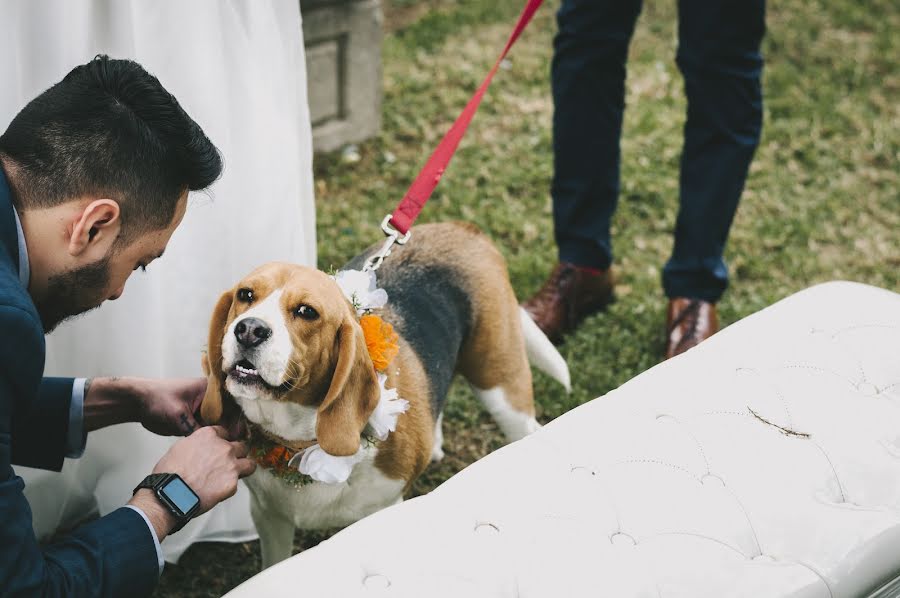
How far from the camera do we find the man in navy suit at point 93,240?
1.70 metres

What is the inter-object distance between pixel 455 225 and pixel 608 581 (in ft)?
5.71

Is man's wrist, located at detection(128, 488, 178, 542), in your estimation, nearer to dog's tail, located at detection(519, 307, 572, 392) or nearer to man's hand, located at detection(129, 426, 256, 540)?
man's hand, located at detection(129, 426, 256, 540)

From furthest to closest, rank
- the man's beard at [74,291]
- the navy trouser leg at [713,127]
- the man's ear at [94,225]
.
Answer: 1. the navy trouser leg at [713,127]
2. the man's beard at [74,291]
3. the man's ear at [94,225]

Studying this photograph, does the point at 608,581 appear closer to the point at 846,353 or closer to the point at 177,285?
the point at 846,353

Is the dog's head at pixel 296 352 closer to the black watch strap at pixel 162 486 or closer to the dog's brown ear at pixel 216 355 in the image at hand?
the dog's brown ear at pixel 216 355

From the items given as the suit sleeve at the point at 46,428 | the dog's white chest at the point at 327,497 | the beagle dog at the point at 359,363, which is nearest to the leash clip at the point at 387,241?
the beagle dog at the point at 359,363

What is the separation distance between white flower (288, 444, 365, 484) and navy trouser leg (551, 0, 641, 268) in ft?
6.83

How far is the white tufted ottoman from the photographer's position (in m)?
1.65

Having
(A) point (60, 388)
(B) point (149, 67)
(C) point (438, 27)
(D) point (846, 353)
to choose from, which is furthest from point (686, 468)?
(C) point (438, 27)

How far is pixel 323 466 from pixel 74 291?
73cm

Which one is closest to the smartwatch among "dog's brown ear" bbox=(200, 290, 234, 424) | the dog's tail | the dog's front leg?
"dog's brown ear" bbox=(200, 290, 234, 424)

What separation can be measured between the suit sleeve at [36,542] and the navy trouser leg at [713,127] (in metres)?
2.70

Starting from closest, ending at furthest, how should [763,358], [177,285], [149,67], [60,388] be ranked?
[763,358], [60,388], [149,67], [177,285]

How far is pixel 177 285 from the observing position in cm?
277
